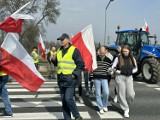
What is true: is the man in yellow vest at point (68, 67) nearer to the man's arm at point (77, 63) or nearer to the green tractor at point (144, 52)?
the man's arm at point (77, 63)

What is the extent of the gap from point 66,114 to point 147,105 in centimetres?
301

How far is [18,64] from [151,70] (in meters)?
8.05

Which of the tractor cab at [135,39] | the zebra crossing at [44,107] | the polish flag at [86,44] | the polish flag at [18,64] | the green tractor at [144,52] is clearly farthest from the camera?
the tractor cab at [135,39]

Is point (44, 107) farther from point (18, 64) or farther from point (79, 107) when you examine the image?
point (18, 64)

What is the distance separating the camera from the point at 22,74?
746cm

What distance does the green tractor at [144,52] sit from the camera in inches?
548

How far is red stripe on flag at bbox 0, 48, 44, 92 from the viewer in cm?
733

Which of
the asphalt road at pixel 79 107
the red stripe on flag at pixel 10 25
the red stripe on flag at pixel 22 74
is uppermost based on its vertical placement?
the red stripe on flag at pixel 10 25

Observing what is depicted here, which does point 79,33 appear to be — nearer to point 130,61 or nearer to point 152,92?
point 130,61

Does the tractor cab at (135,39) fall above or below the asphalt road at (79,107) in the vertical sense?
above

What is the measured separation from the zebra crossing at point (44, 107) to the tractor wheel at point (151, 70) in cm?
460

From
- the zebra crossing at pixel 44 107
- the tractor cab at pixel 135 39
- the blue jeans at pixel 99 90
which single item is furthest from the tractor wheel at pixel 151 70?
the blue jeans at pixel 99 90

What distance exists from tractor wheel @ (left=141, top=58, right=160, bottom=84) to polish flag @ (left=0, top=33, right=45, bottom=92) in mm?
7585

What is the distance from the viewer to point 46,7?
49.7 meters
